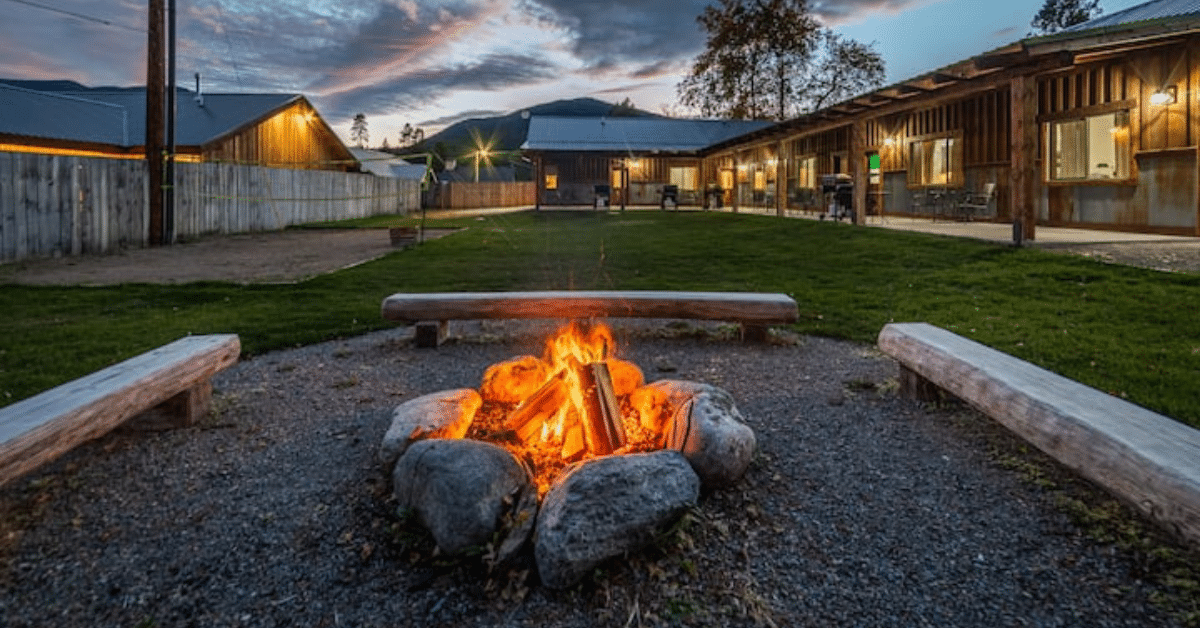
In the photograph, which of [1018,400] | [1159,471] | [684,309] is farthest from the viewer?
[684,309]

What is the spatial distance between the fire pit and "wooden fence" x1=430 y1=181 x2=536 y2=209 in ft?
152

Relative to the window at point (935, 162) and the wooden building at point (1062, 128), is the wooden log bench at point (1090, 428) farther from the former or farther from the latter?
the window at point (935, 162)

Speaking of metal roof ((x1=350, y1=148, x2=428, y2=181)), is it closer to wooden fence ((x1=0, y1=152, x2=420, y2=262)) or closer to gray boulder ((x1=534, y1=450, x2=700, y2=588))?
wooden fence ((x1=0, y1=152, x2=420, y2=262))

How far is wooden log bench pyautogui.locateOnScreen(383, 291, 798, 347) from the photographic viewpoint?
18.9 feet

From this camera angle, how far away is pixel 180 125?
27.3m

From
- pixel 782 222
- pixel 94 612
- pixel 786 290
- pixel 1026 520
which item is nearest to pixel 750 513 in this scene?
pixel 1026 520

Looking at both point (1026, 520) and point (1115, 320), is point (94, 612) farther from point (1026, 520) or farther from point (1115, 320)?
point (1115, 320)

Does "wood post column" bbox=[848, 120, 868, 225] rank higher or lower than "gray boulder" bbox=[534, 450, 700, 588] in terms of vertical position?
higher

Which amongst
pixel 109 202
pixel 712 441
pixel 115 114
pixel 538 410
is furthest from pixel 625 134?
pixel 712 441

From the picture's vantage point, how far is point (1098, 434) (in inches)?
99.3

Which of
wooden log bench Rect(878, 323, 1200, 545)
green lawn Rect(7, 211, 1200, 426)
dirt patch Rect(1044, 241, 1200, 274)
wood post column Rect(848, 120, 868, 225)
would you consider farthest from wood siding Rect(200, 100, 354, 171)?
wooden log bench Rect(878, 323, 1200, 545)

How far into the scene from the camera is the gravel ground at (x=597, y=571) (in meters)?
2.38

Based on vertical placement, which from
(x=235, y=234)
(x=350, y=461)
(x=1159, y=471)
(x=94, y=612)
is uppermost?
(x=235, y=234)

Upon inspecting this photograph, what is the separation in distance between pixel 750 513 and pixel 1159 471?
1.32 m
